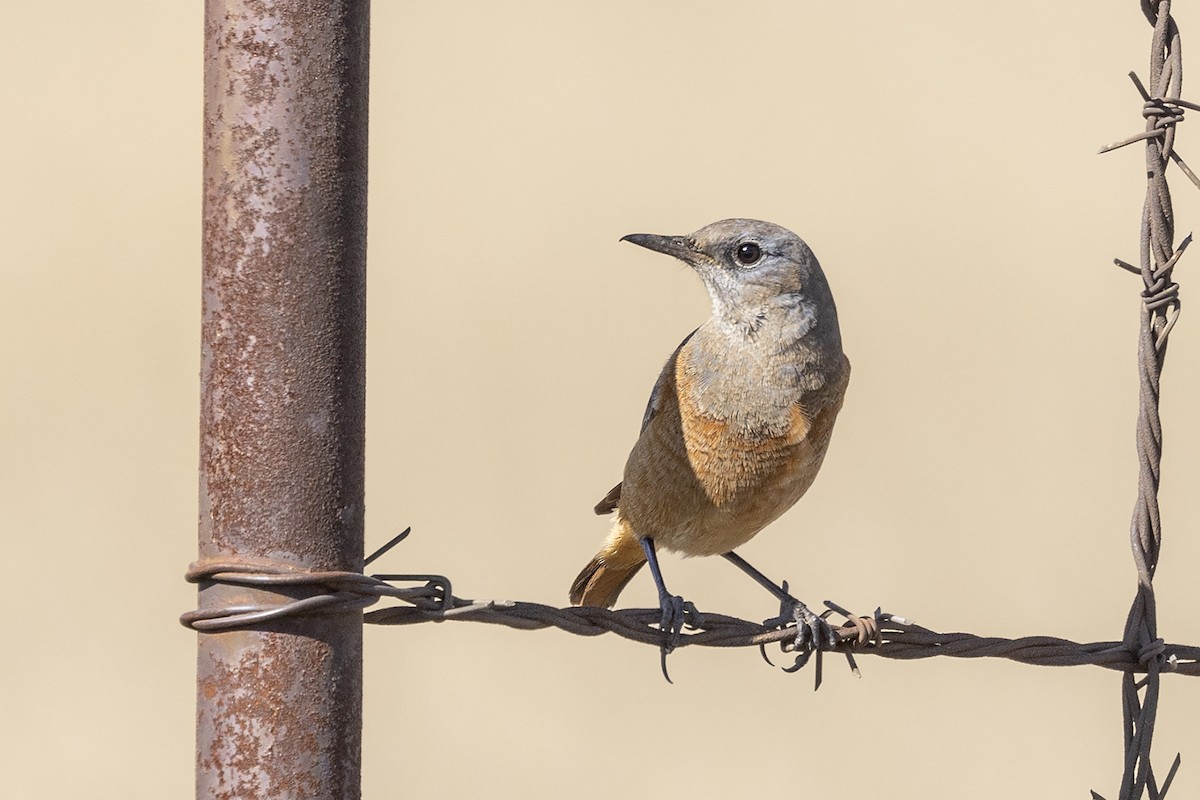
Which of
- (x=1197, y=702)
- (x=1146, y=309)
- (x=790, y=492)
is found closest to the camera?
(x=1146, y=309)

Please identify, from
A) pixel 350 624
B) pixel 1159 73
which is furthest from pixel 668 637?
pixel 1159 73

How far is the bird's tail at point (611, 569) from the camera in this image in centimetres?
537

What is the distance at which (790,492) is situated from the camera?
4793 mm

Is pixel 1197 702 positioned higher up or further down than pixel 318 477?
further down

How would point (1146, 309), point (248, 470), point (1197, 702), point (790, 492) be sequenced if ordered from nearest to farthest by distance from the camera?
point (248, 470) < point (1146, 309) < point (790, 492) < point (1197, 702)

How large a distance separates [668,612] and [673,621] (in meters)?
0.03

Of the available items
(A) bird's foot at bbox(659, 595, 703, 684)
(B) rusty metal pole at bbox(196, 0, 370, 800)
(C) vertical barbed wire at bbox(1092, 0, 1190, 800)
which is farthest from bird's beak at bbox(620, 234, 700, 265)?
(B) rusty metal pole at bbox(196, 0, 370, 800)

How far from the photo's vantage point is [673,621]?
13.8 feet

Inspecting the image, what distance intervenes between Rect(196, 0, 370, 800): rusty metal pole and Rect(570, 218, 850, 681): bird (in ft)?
6.93

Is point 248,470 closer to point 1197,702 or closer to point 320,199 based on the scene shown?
point 320,199

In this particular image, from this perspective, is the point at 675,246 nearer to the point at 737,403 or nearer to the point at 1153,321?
the point at 737,403

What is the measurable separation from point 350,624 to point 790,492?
8.35 ft

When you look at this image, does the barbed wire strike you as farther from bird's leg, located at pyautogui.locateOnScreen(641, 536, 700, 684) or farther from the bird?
the bird

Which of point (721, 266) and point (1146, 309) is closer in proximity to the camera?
point (1146, 309)
